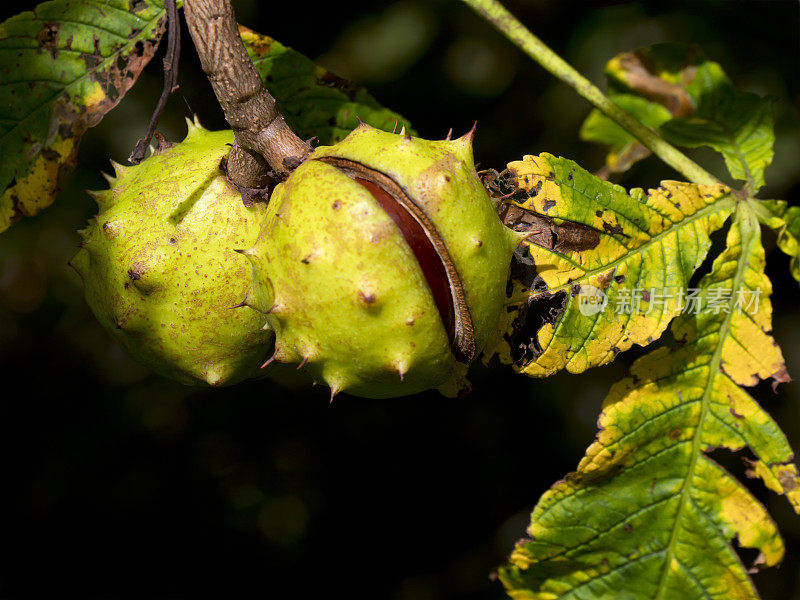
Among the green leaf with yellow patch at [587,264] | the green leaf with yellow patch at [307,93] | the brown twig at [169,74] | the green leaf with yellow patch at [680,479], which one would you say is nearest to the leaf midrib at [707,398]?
the green leaf with yellow patch at [680,479]

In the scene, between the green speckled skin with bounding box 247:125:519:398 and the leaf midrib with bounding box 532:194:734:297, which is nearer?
the green speckled skin with bounding box 247:125:519:398

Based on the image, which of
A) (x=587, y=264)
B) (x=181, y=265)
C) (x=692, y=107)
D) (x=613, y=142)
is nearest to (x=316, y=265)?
(x=181, y=265)

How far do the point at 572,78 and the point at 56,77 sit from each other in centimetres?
112

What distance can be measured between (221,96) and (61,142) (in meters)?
0.46

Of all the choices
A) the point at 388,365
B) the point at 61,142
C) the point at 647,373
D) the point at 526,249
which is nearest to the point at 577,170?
the point at 526,249

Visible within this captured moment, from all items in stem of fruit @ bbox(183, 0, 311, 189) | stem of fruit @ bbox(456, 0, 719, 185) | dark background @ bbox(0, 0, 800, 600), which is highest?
stem of fruit @ bbox(183, 0, 311, 189)

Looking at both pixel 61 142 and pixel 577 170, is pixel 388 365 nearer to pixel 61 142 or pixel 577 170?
pixel 577 170

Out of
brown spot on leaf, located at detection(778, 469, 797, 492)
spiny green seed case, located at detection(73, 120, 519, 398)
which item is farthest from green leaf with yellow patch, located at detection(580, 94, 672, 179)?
spiny green seed case, located at detection(73, 120, 519, 398)

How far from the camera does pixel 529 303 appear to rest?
56.7 inches

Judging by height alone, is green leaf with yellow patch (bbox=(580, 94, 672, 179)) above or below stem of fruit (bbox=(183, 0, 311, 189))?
below

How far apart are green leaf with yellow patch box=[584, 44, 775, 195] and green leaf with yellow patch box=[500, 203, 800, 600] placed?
1.15ft

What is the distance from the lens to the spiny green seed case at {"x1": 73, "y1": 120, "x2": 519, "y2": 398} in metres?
1.14

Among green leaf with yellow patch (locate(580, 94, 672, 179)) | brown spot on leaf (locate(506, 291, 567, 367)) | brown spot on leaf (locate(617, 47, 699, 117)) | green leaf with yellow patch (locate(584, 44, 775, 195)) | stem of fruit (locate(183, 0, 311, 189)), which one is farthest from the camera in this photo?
green leaf with yellow patch (locate(580, 94, 672, 179))

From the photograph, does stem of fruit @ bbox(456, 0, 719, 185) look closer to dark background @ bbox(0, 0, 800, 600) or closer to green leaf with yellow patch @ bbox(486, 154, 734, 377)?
green leaf with yellow patch @ bbox(486, 154, 734, 377)
